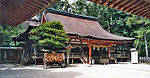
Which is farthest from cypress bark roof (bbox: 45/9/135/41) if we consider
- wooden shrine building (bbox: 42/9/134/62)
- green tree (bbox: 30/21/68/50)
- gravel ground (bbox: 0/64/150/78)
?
gravel ground (bbox: 0/64/150/78)

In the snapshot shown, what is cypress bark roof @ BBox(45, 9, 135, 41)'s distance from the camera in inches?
674

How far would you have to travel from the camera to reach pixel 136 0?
7.46 feet

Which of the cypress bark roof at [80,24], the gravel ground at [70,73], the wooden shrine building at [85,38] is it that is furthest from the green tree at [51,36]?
the cypress bark roof at [80,24]

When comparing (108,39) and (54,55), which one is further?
(108,39)

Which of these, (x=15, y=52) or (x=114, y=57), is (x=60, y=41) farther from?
(x=15, y=52)

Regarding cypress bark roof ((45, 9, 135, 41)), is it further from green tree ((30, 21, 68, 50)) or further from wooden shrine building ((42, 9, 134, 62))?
green tree ((30, 21, 68, 50))

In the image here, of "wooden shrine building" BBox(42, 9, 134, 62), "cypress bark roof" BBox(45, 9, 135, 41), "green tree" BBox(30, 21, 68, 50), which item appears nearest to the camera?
"green tree" BBox(30, 21, 68, 50)

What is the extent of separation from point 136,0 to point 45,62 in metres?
9.57

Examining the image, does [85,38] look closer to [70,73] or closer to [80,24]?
[80,24]

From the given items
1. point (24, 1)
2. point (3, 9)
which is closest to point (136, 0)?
point (24, 1)

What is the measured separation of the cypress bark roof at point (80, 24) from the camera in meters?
17.1

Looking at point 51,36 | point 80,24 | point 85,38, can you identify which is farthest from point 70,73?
point 80,24

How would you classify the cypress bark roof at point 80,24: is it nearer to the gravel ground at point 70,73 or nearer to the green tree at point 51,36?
the green tree at point 51,36

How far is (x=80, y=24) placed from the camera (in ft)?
65.2
